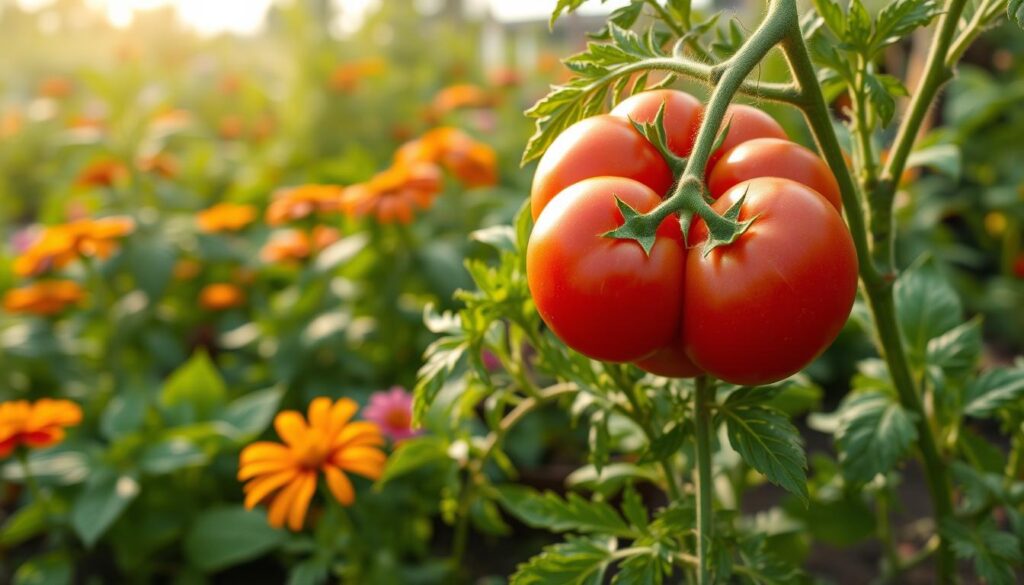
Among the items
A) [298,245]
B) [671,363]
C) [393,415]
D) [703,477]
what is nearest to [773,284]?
[671,363]

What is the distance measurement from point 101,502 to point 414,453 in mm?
729

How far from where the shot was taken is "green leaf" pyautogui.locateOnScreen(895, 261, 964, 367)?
136 cm

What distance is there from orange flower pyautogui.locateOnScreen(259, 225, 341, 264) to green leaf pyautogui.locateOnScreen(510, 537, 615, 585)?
1.55 metres

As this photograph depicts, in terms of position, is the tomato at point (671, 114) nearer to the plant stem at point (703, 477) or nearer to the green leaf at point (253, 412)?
the plant stem at point (703, 477)

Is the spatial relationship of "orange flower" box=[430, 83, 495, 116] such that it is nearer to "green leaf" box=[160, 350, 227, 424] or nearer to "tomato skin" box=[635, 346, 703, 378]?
"green leaf" box=[160, 350, 227, 424]

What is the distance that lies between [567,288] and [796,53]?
33 centimetres

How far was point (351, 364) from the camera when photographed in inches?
89.7

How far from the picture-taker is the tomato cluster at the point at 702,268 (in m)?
0.77

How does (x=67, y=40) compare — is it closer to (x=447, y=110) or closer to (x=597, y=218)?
(x=447, y=110)

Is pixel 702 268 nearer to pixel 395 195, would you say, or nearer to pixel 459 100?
pixel 395 195

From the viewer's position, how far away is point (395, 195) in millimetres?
2172

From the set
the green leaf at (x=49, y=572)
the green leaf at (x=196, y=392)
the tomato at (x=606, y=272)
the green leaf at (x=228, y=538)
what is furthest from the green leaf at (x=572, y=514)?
the green leaf at (x=49, y=572)

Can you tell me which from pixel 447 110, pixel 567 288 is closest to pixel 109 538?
pixel 567 288

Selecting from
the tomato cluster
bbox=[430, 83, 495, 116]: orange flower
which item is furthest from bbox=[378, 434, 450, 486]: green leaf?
bbox=[430, 83, 495, 116]: orange flower
